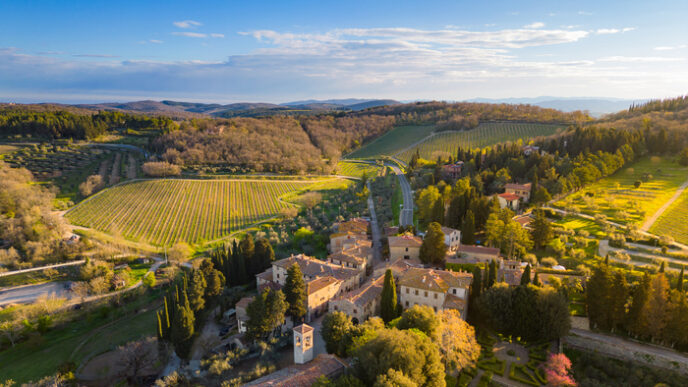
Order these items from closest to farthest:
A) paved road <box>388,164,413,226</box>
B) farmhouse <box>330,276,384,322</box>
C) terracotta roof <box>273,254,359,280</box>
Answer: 1. farmhouse <box>330,276,384,322</box>
2. terracotta roof <box>273,254,359,280</box>
3. paved road <box>388,164,413,226</box>

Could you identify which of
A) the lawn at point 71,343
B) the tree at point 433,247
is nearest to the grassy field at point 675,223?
the tree at point 433,247

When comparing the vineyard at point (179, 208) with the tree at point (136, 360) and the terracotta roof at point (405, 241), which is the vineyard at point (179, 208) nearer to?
the tree at point (136, 360)

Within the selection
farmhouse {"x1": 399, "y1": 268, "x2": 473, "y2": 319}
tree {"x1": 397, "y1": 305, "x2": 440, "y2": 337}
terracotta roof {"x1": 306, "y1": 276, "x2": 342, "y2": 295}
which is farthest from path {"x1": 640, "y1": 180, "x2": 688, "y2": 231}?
terracotta roof {"x1": 306, "y1": 276, "x2": 342, "y2": 295}

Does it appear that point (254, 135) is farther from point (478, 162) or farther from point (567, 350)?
point (567, 350)

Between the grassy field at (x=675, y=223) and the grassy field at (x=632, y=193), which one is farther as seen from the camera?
the grassy field at (x=632, y=193)

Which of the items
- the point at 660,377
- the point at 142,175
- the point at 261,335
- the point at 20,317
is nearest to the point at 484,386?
the point at 660,377

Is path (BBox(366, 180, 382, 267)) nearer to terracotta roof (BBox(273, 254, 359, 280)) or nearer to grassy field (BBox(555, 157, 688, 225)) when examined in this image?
terracotta roof (BBox(273, 254, 359, 280))

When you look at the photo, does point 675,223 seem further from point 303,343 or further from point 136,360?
point 136,360
